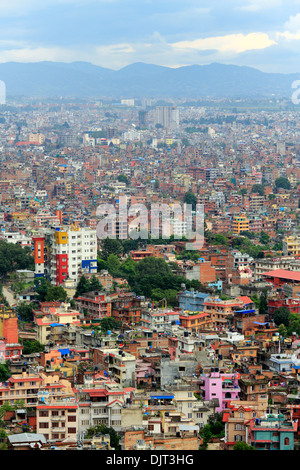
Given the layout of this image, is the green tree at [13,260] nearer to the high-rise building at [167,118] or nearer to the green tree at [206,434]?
the green tree at [206,434]

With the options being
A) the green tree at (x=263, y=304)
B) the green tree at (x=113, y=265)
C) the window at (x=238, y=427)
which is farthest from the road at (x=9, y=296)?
the window at (x=238, y=427)

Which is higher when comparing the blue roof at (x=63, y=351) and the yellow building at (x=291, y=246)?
the blue roof at (x=63, y=351)

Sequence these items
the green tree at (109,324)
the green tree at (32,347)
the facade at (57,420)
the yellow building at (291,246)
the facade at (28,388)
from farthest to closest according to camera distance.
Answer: the yellow building at (291,246), the green tree at (109,324), the green tree at (32,347), the facade at (28,388), the facade at (57,420)

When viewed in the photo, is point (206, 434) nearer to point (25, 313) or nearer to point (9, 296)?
point (25, 313)

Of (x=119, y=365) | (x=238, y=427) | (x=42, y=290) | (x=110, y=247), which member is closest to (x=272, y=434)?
(x=238, y=427)

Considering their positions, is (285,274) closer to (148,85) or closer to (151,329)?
(151,329)

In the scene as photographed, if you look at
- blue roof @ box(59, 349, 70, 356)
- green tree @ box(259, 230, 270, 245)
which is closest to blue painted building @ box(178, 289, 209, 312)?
blue roof @ box(59, 349, 70, 356)

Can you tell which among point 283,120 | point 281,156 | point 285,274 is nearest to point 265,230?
point 285,274
